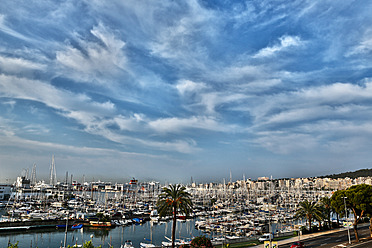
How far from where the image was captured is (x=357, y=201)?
43.0 m

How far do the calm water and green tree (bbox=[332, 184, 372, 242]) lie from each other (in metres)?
47.7

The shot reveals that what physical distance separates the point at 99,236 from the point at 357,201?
71.4 m

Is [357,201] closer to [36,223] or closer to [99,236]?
[99,236]

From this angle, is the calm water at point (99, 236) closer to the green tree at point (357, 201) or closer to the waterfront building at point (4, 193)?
the green tree at point (357, 201)

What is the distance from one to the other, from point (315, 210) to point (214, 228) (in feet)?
134

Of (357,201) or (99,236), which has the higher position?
(357,201)

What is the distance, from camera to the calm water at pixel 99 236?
6938 cm

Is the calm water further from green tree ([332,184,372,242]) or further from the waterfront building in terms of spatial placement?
the waterfront building

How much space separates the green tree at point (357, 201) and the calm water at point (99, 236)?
4770 cm

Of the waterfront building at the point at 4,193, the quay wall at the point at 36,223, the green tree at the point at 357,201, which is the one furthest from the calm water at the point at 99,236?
the waterfront building at the point at 4,193

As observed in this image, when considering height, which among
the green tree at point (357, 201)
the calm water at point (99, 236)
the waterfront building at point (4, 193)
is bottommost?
the calm water at point (99, 236)

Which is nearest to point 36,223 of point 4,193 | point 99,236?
point 99,236

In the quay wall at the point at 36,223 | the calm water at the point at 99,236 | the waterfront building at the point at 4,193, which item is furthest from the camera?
the waterfront building at the point at 4,193

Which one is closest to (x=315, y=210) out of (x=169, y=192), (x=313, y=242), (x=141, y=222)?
(x=313, y=242)
